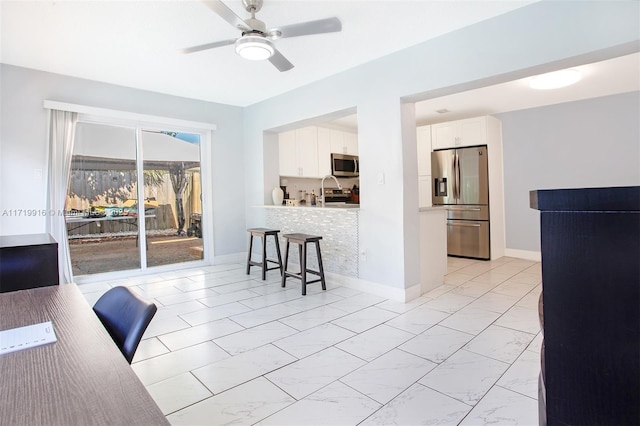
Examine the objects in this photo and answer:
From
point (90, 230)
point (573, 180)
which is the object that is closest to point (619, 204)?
point (90, 230)

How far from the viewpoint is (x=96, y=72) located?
385 centimetres

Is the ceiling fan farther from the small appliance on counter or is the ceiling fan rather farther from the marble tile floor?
the small appliance on counter

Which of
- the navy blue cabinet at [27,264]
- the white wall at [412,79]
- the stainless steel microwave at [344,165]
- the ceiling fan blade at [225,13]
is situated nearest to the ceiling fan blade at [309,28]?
the ceiling fan blade at [225,13]

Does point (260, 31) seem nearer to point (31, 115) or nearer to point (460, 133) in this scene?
point (31, 115)

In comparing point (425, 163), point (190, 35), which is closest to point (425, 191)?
point (425, 163)

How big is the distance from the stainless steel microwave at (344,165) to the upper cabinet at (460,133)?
1.54m

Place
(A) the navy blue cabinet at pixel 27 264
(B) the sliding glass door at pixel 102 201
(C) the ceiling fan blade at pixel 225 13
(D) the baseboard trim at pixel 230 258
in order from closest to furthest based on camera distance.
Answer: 1. (C) the ceiling fan blade at pixel 225 13
2. (A) the navy blue cabinet at pixel 27 264
3. (B) the sliding glass door at pixel 102 201
4. (D) the baseboard trim at pixel 230 258

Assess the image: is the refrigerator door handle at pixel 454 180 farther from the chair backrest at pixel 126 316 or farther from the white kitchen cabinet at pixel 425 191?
the chair backrest at pixel 126 316

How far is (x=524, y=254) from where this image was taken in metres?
5.51

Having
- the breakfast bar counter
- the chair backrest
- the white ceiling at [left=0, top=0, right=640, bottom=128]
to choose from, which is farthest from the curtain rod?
the chair backrest

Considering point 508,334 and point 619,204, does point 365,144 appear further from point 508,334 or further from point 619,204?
point 619,204

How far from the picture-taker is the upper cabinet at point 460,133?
5383 mm

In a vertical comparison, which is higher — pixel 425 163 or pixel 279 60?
pixel 279 60

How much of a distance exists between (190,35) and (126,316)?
2.64 meters
